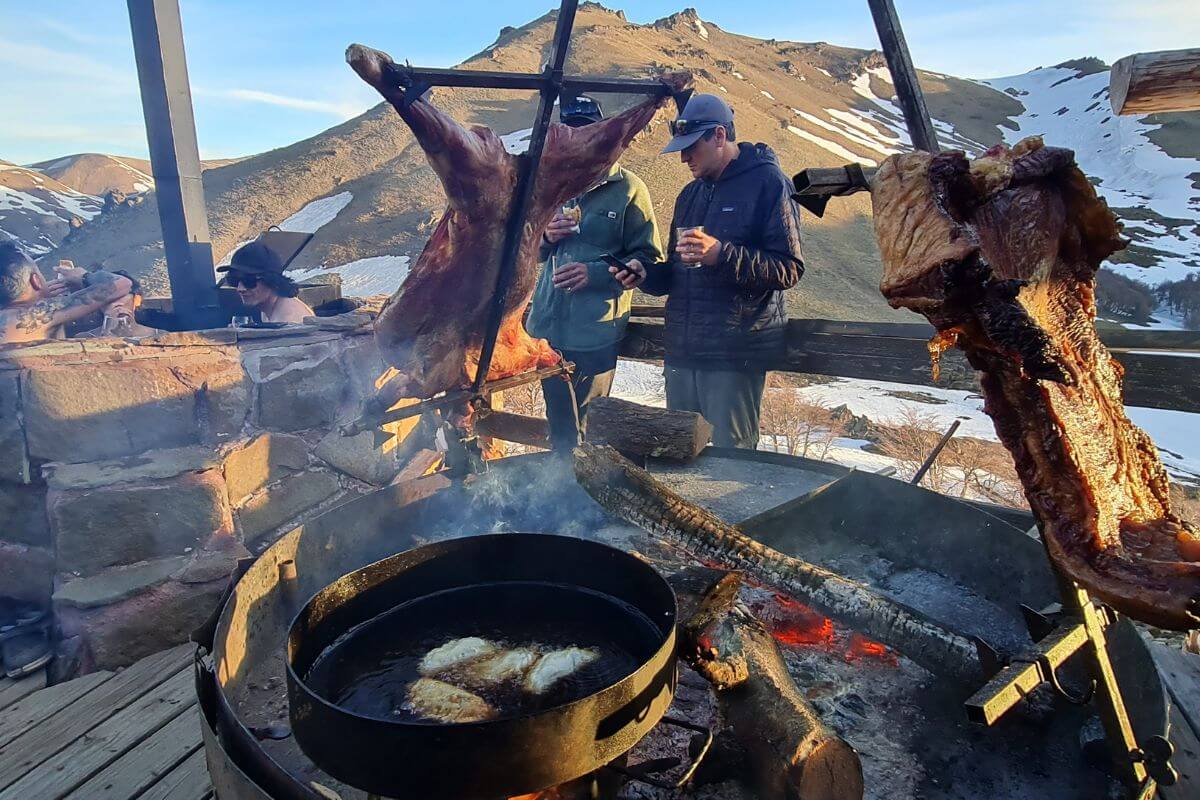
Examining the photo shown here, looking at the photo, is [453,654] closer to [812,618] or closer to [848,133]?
[812,618]

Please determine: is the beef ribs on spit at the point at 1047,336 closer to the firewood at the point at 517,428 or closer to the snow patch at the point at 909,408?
the firewood at the point at 517,428

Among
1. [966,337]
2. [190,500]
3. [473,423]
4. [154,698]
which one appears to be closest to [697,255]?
[473,423]

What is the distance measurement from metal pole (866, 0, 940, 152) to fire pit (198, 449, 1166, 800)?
1.61 metres

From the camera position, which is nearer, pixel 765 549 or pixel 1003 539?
pixel 765 549

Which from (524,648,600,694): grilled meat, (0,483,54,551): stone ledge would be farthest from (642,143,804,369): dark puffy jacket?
(0,483,54,551): stone ledge

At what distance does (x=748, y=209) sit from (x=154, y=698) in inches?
155

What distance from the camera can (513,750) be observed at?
47.3 inches

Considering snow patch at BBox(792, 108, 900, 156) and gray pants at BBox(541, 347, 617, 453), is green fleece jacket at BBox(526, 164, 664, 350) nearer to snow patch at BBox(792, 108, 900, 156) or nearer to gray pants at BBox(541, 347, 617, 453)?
gray pants at BBox(541, 347, 617, 453)

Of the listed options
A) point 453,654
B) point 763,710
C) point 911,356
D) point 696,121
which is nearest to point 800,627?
point 763,710

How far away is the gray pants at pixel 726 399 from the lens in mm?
4176

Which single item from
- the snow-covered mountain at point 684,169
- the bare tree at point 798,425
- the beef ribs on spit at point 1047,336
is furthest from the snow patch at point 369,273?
the beef ribs on spit at point 1047,336

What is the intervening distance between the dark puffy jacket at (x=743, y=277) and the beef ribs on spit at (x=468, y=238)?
1042 mm

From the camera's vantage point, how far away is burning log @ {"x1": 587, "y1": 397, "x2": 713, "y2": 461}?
11.7ft

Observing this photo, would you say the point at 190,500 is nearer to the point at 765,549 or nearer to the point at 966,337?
the point at 765,549
